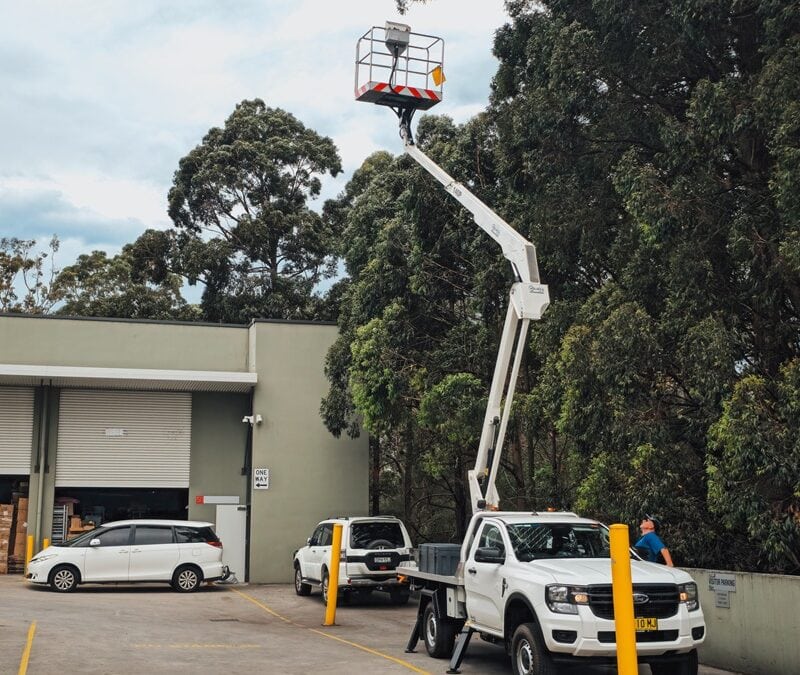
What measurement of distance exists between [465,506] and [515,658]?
54.3 ft

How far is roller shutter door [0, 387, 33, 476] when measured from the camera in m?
26.1

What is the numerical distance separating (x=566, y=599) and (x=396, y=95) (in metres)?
10.3

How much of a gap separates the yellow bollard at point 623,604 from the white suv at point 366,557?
11701mm

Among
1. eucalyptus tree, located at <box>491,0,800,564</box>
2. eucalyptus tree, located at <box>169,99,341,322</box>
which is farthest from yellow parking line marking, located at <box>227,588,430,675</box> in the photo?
eucalyptus tree, located at <box>169,99,341,322</box>

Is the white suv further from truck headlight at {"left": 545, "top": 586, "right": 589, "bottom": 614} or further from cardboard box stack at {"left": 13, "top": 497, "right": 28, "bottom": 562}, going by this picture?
truck headlight at {"left": 545, "top": 586, "right": 589, "bottom": 614}

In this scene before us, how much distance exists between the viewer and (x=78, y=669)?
37.8ft

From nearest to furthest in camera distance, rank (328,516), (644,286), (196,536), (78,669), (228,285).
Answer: (78,669) < (644,286) < (196,536) < (328,516) < (228,285)

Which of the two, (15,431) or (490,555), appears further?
(15,431)

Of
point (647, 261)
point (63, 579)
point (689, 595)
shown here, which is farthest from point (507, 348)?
point (63, 579)

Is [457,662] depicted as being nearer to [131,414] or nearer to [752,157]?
[752,157]

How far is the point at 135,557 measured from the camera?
22.1 metres

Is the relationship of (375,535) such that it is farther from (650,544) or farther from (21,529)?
(21,529)

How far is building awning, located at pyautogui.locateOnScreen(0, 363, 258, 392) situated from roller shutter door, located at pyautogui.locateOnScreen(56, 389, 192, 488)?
18.5 inches

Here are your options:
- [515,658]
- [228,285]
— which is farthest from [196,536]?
[228,285]
